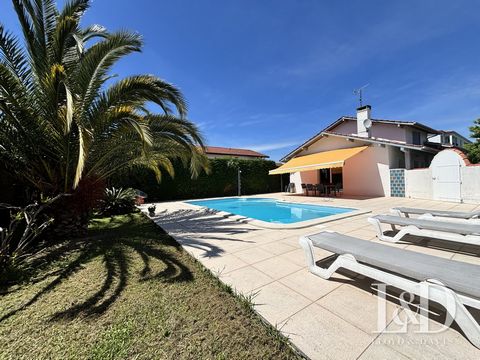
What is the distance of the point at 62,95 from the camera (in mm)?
9562

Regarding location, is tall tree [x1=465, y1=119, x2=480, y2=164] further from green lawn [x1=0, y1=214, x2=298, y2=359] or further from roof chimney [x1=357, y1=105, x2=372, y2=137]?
green lawn [x1=0, y1=214, x2=298, y2=359]

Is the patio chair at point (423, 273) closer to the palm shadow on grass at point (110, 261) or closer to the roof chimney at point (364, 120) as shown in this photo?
the palm shadow on grass at point (110, 261)

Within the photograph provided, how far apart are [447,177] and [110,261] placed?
2970 centimetres

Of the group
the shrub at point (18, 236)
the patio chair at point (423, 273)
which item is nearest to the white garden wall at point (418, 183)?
the patio chair at point (423, 273)

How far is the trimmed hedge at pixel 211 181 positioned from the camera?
94.8 ft

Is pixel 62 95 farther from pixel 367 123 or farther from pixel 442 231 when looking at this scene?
A: pixel 367 123

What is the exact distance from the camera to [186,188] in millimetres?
32188

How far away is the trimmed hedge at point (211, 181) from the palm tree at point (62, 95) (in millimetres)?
15004

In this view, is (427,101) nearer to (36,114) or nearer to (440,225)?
(440,225)

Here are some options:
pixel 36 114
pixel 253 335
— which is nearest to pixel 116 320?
pixel 253 335

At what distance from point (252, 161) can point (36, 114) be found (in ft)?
103

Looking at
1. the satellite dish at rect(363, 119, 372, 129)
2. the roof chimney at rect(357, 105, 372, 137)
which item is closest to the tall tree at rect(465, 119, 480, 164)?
the roof chimney at rect(357, 105, 372, 137)

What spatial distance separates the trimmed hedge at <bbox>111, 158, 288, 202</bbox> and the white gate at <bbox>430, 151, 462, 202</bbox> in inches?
948

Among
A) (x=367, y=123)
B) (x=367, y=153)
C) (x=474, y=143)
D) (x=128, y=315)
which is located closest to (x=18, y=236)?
(x=128, y=315)
